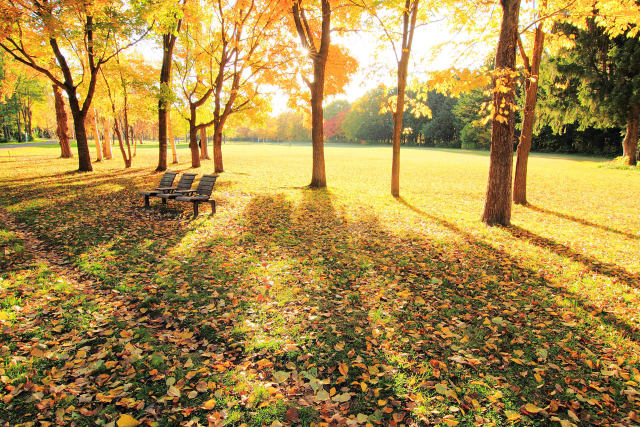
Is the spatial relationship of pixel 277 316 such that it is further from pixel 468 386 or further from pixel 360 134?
pixel 360 134

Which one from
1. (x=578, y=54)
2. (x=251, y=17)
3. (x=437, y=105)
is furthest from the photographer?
(x=437, y=105)

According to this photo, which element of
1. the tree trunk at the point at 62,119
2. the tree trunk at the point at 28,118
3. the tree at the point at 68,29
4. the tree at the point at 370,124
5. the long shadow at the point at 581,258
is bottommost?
the long shadow at the point at 581,258

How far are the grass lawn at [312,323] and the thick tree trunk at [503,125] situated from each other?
0.73 m

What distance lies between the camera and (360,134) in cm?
9762

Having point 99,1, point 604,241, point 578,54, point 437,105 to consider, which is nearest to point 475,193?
point 604,241

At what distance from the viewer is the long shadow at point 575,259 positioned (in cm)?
460

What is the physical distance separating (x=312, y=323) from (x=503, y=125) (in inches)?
292

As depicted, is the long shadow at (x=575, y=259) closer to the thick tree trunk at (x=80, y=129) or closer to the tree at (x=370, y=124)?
the thick tree trunk at (x=80, y=129)

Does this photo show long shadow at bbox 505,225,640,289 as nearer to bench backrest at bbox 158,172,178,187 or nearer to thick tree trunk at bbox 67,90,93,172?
bench backrest at bbox 158,172,178,187

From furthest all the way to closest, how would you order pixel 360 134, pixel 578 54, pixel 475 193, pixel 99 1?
pixel 360 134
pixel 578 54
pixel 475 193
pixel 99 1

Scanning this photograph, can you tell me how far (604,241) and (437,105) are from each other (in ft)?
266

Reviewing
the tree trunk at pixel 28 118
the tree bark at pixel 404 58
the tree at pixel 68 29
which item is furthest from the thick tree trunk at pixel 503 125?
the tree trunk at pixel 28 118

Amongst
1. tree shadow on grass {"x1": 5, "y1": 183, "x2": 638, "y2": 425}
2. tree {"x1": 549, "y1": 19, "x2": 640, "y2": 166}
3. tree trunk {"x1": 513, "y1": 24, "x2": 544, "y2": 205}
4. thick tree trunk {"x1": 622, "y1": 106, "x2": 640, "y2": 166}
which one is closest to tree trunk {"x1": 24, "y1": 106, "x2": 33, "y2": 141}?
tree shadow on grass {"x1": 5, "y1": 183, "x2": 638, "y2": 425}

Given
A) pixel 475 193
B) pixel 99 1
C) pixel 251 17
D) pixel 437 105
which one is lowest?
pixel 475 193
